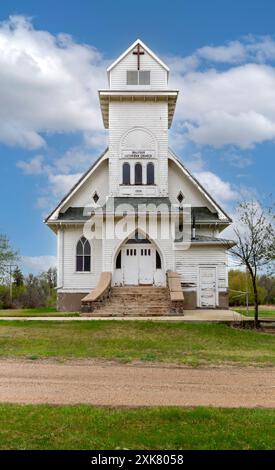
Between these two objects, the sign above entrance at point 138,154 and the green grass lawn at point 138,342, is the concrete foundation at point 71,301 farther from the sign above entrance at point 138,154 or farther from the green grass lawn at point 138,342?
the green grass lawn at point 138,342

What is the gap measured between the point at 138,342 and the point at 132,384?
24.2ft

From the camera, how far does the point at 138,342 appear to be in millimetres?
19484

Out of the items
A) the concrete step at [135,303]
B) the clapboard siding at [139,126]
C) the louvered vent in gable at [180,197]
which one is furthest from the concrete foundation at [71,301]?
the clapboard siding at [139,126]

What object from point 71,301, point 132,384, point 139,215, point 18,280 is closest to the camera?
point 132,384

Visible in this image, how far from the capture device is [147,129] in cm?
3500

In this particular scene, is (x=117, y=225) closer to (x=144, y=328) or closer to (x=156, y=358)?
(x=144, y=328)

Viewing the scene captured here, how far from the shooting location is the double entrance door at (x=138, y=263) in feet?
109

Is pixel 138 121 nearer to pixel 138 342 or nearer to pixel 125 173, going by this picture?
pixel 125 173

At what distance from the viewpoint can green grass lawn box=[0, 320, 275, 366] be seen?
16.6 m

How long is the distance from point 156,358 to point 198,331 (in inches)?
242

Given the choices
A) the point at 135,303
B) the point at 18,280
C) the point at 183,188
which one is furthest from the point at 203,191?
the point at 18,280

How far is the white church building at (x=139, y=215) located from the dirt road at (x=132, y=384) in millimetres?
16561

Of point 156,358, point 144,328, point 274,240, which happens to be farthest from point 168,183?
point 156,358

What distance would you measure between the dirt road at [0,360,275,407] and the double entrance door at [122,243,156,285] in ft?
58.3
